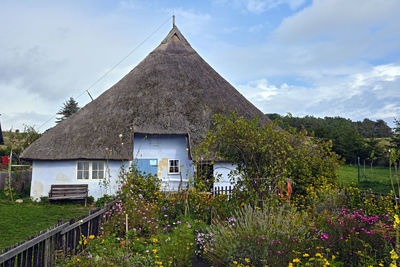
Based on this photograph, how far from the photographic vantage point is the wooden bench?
12.6 m

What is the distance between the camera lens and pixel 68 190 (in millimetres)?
12758

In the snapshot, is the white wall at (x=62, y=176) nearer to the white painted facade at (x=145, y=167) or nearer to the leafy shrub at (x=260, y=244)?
the white painted facade at (x=145, y=167)

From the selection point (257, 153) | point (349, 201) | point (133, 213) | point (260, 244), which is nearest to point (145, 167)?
point (133, 213)

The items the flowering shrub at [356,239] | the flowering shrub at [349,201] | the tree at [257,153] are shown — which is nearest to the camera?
the flowering shrub at [356,239]

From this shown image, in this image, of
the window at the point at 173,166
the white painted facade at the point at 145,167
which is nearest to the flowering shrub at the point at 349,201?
the white painted facade at the point at 145,167

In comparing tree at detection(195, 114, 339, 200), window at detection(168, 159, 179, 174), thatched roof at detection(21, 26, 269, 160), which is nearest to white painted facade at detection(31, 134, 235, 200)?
window at detection(168, 159, 179, 174)

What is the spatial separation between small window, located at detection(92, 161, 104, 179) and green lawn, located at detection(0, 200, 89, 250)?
4.80 ft

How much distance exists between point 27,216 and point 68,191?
8.44ft

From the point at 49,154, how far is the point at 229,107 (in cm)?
878

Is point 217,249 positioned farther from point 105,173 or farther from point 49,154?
point 49,154

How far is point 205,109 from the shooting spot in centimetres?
1492

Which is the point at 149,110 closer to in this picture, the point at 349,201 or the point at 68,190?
the point at 68,190

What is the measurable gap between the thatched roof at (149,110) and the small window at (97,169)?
65 centimetres

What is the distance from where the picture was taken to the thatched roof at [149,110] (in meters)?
13.4
